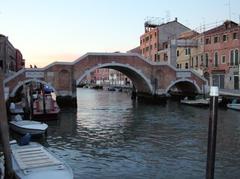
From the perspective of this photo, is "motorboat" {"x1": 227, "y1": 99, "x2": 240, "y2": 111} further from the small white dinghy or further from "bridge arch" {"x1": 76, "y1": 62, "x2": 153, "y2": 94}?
the small white dinghy

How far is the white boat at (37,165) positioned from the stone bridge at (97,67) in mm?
19221

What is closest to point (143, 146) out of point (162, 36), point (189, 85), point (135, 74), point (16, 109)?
point (16, 109)

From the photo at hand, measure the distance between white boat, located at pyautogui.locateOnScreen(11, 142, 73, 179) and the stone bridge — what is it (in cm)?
1922

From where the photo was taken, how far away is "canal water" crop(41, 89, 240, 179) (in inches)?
392

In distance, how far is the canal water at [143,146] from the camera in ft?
32.6

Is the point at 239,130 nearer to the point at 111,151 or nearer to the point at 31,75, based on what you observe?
the point at 111,151

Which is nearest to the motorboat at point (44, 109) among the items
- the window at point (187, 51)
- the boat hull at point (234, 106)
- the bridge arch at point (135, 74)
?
the bridge arch at point (135, 74)

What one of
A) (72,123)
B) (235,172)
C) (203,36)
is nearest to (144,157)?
(235,172)

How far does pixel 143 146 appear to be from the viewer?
13.2 meters

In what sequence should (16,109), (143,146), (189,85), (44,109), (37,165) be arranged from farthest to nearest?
(189,85) < (16,109) < (44,109) < (143,146) < (37,165)

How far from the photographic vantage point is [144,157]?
11.5 m

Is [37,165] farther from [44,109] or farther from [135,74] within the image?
[135,74]

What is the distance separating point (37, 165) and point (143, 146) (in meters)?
5.92

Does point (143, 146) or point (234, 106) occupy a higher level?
point (234, 106)
